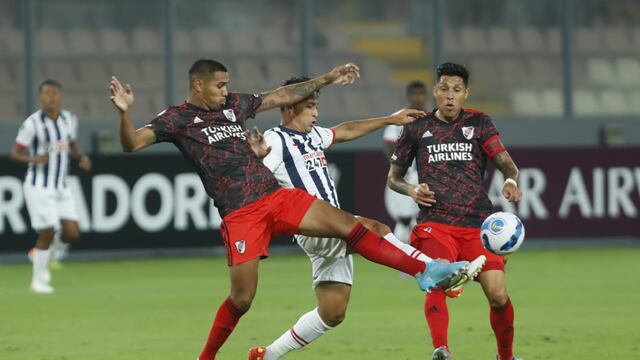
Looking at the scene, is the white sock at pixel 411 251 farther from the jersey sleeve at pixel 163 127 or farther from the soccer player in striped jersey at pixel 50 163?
the soccer player in striped jersey at pixel 50 163

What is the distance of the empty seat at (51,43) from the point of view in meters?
22.0

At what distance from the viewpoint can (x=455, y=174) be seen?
31.4 feet

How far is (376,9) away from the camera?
77.2 ft

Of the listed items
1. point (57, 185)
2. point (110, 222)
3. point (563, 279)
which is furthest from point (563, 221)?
point (57, 185)

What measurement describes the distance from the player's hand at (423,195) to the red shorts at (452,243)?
0.47 ft

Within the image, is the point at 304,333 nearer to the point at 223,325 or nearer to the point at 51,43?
the point at 223,325

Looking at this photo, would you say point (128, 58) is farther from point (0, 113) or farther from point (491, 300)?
point (491, 300)

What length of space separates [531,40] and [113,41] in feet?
22.5

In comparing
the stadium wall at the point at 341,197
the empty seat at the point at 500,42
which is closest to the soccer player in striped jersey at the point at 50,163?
the stadium wall at the point at 341,197

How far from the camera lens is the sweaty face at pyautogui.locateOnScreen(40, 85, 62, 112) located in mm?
Result: 16219

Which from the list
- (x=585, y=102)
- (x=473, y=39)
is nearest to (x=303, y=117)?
(x=473, y=39)

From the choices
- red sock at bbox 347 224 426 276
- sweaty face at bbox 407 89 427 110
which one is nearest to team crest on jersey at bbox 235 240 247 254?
red sock at bbox 347 224 426 276

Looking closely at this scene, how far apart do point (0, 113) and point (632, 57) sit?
10.4 metres

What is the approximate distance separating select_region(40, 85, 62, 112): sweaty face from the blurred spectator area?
218 inches
